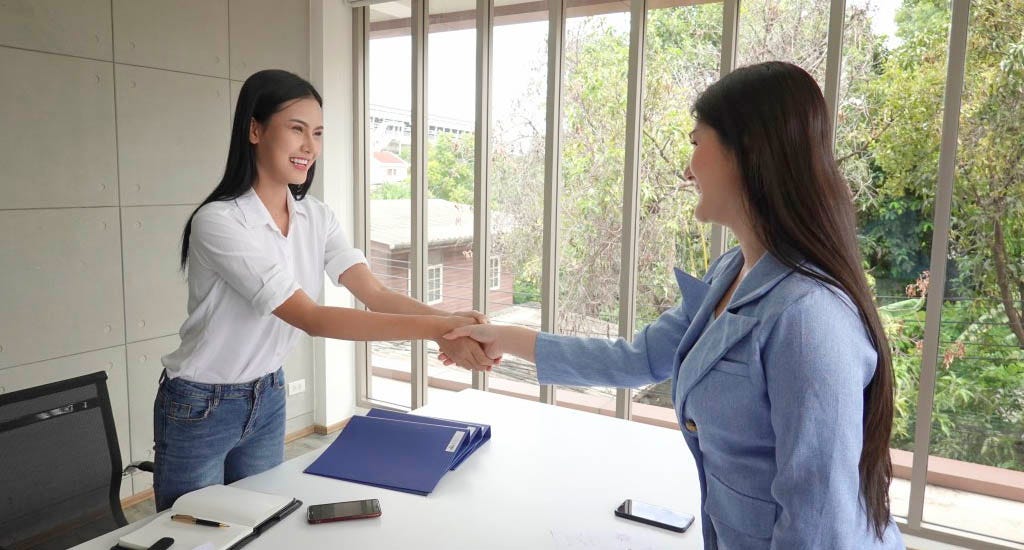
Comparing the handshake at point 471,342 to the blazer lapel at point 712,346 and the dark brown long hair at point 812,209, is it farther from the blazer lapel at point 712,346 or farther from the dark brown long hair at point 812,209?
the dark brown long hair at point 812,209

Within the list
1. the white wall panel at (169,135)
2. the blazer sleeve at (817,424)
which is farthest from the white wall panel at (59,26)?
the blazer sleeve at (817,424)

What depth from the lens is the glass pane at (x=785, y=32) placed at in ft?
10.2

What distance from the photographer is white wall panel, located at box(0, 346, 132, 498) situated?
2939 millimetres

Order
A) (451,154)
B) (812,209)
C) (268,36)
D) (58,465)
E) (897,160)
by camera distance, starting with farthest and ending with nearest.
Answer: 1. (451,154)
2. (268,36)
3. (897,160)
4. (58,465)
5. (812,209)

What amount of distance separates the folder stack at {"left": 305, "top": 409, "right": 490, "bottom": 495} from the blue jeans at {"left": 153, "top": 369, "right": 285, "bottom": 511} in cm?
26

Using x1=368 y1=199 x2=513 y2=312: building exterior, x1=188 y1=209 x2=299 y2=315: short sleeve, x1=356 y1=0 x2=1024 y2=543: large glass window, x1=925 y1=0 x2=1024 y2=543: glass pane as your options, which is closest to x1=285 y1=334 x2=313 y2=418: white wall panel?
x1=356 y1=0 x2=1024 y2=543: large glass window

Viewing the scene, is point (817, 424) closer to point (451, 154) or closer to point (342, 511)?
point (342, 511)

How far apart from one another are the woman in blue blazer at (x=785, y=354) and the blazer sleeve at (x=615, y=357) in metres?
0.39

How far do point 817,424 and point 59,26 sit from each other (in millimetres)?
3271

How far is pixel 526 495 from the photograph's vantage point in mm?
1626

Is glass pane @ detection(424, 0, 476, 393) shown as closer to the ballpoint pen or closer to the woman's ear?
the woman's ear

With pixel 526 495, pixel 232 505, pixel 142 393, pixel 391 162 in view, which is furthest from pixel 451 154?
pixel 232 505

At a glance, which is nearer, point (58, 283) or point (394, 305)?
point (394, 305)

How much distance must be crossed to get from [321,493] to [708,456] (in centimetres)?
86
